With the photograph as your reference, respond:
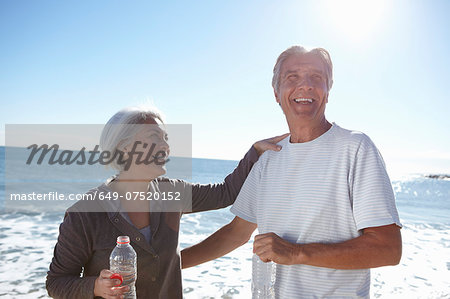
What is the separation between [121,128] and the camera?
254 cm

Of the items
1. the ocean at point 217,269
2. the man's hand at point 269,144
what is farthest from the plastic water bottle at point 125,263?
the ocean at point 217,269

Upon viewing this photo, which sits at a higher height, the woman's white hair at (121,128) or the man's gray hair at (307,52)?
the man's gray hair at (307,52)

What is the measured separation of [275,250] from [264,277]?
0.37 m

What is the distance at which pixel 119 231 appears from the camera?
2299 mm

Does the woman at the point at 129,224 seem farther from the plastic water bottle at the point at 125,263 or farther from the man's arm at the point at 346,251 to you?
the man's arm at the point at 346,251

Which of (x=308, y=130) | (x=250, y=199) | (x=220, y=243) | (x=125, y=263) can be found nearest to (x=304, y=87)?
(x=308, y=130)

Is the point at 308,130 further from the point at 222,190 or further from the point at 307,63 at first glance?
the point at 222,190

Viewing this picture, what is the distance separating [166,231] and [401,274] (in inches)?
254

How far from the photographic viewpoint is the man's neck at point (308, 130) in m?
2.28

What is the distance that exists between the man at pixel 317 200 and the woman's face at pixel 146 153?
708 mm

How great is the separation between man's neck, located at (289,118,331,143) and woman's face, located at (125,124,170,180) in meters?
0.97

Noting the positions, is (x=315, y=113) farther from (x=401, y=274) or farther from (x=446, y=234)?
(x=446, y=234)

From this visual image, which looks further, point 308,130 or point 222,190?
point 222,190

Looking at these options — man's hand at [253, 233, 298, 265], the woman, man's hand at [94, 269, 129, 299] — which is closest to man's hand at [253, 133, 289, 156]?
the woman
